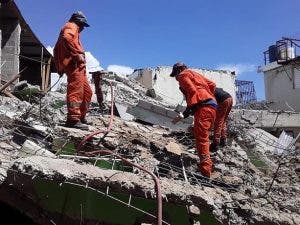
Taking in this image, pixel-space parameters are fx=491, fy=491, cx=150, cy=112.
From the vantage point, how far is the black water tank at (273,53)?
75.1 ft

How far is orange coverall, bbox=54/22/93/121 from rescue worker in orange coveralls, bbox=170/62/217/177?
3.97 ft

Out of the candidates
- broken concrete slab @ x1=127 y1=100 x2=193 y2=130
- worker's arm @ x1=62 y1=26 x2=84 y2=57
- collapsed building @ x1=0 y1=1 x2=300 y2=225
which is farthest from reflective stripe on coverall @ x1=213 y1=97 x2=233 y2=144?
worker's arm @ x1=62 y1=26 x2=84 y2=57

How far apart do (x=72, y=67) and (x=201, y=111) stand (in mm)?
1770

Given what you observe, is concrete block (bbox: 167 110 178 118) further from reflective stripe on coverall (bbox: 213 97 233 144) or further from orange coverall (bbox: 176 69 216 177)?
orange coverall (bbox: 176 69 216 177)

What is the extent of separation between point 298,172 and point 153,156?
234 cm

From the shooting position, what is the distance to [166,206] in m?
3.50

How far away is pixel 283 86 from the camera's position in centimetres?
2291

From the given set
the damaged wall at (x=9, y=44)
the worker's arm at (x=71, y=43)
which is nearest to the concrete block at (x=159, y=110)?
the worker's arm at (x=71, y=43)

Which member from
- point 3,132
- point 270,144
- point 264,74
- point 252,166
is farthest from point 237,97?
point 3,132

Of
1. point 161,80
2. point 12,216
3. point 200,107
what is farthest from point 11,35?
point 161,80

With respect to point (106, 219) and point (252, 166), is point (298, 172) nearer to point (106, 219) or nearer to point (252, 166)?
point (252, 166)

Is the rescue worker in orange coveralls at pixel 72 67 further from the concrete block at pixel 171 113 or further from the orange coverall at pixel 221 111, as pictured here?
the concrete block at pixel 171 113

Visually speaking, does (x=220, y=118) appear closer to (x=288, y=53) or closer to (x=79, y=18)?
(x=79, y=18)

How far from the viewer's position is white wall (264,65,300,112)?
2194 centimetres
